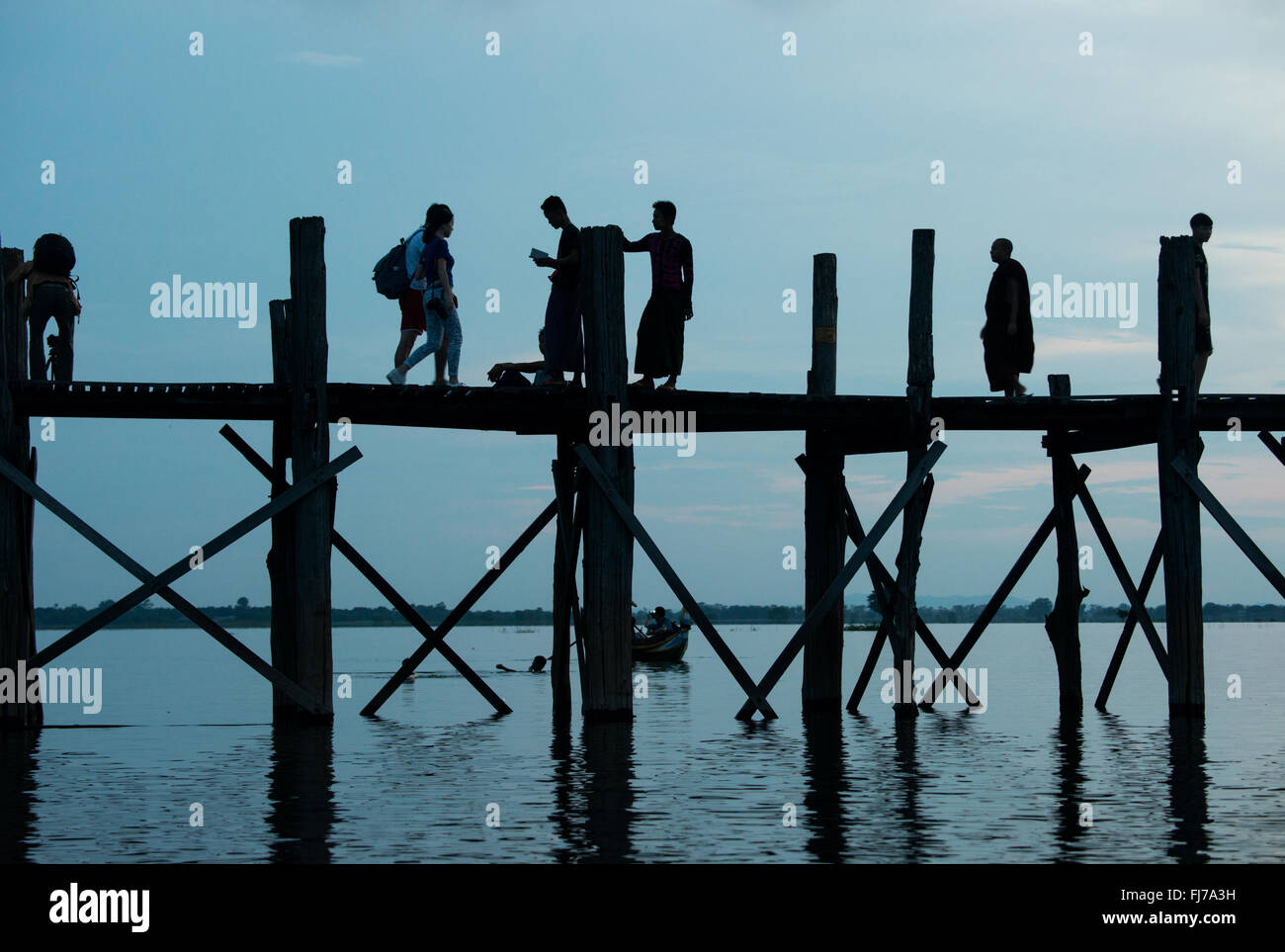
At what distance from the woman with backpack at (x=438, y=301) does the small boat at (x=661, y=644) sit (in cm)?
3918

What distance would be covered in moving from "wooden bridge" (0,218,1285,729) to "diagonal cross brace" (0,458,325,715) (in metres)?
0.03

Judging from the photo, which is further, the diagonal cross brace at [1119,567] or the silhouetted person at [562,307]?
the diagonal cross brace at [1119,567]

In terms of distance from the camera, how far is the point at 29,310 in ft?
59.2

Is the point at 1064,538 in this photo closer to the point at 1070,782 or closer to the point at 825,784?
the point at 1070,782

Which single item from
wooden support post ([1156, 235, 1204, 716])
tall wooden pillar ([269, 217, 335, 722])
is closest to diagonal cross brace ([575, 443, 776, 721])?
tall wooden pillar ([269, 217, 335, 722])

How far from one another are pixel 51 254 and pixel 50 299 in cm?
48

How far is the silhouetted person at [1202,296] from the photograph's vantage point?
1989 cm

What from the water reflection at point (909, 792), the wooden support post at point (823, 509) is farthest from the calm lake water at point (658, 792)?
the wooden support post at point (823, 509)

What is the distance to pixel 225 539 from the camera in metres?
17.4

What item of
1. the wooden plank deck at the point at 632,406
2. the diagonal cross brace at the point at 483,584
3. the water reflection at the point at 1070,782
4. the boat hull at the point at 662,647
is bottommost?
the boat hull at the point at 662,647

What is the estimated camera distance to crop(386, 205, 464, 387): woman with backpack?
17.4 meters

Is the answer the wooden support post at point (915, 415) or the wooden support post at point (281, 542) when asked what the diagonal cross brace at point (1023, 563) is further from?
the wooden support post at point (281, 542)

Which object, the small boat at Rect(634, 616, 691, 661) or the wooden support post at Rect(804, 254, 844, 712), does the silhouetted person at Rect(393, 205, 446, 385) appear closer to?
the wooden support post at Rect(804, 254, 844, 712)
